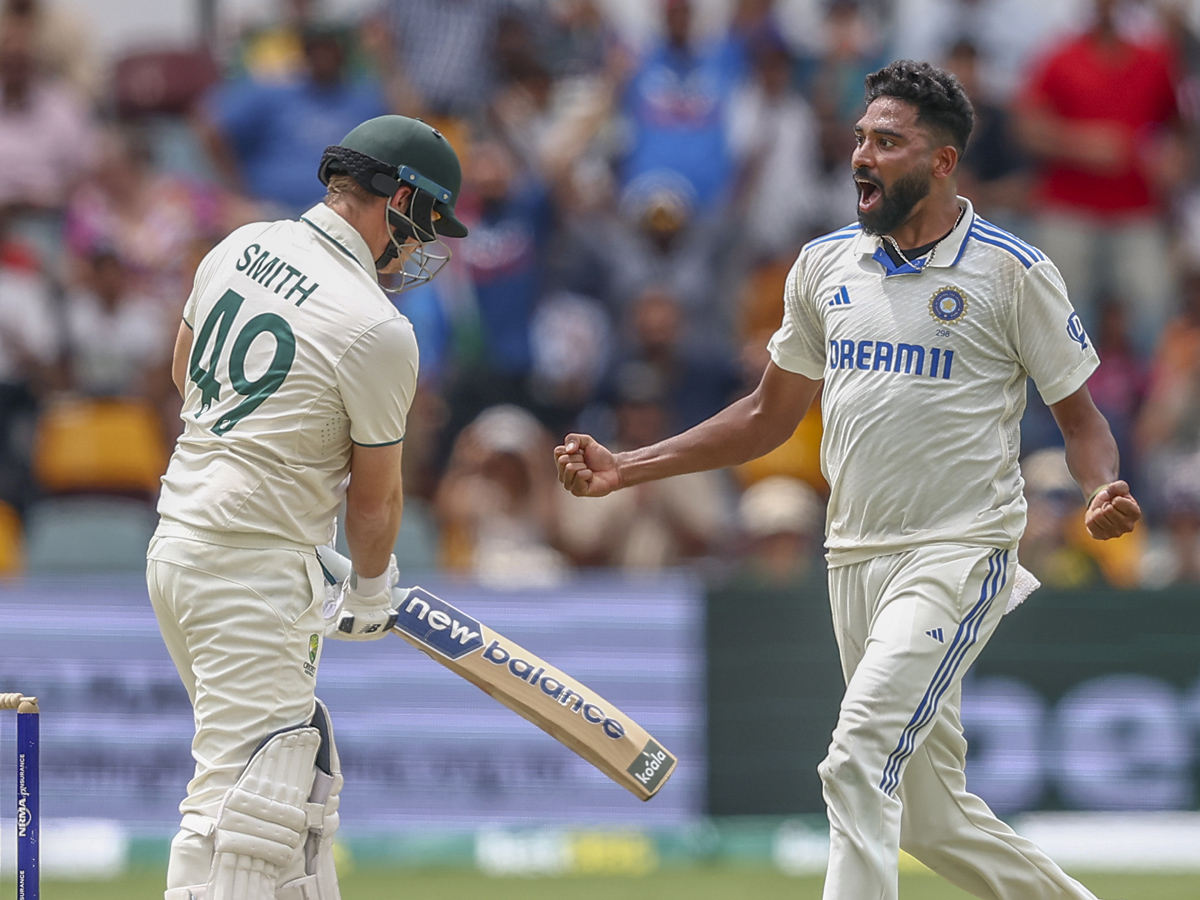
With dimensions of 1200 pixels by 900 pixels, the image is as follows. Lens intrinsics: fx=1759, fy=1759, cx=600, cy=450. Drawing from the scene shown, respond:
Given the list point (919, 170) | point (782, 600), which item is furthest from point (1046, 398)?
point (782, 600)

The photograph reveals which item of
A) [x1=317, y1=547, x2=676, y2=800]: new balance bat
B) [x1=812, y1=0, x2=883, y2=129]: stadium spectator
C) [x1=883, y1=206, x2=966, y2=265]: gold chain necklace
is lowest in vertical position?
[x1=317, y1=547, x2=676, y2=800]: new balance bat

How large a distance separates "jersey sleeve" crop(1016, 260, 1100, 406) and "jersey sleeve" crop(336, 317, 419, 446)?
62.6 inches

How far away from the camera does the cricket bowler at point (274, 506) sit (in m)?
4.20

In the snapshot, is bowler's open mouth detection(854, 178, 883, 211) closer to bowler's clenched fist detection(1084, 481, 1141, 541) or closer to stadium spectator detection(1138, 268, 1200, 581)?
bowler's clenched fist detection(1084, 481, 1141, 541)

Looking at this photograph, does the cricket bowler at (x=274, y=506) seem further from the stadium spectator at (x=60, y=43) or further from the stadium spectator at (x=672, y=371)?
the stadium spectator at (x=60, y=43)

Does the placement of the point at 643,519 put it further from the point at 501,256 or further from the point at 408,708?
the point at 501,256

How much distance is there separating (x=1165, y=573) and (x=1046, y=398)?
188 inches

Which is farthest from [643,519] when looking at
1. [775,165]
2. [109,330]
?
[109,330]

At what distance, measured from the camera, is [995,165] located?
1077 centimetres

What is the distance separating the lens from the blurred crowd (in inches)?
376

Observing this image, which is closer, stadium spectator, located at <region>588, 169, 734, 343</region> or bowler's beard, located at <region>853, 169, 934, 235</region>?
bowler's beard, located at <region>853, 169, 934, 235</region>

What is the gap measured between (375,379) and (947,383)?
1475mm

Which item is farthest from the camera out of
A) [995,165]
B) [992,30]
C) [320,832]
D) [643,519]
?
[992,30]

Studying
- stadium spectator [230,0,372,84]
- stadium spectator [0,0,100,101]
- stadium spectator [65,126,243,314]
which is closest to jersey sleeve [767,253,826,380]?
stadium spectator [65,126,243,314]
